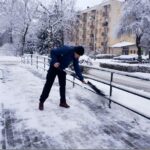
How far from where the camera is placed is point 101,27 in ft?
279

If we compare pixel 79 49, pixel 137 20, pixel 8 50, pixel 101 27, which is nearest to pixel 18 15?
pixel 8 50

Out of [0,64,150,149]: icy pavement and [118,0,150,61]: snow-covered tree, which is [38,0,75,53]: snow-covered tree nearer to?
[118,0,150,61]: snow-covered tree

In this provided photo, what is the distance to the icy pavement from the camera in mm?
4824

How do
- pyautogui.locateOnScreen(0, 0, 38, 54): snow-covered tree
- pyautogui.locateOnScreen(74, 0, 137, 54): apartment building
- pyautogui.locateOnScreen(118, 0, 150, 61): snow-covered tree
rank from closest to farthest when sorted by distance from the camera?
pyautogui.locateOnScreen(118, 0, 150, 61): snow-covered tree → pyautogui.locateOnScreen(0, 0, 38, 54): snow-covered tree → pyautogui.locateOnScreen(74, 0, 137, 54): apartment building

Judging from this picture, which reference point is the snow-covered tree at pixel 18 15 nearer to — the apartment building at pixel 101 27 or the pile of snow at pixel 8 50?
the pile of snow at pixel 8 50

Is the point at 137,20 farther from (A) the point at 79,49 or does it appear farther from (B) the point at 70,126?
(B) the point at 70,126

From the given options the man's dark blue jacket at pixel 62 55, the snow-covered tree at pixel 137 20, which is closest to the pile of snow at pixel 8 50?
the snow-covered tree at pixel 137 20

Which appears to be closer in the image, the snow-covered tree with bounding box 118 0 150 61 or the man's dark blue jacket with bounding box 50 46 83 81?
the man's dark blue jacket with bounding box 50 46 83 81

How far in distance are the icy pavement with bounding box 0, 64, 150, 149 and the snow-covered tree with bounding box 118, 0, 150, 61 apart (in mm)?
27867

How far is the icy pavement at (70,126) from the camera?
4.82m

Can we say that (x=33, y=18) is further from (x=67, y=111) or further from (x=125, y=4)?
(x=67, y=111)

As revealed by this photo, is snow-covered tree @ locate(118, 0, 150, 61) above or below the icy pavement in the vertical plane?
above

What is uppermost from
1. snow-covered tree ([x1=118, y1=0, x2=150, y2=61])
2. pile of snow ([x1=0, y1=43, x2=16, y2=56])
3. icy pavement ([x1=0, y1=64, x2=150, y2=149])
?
snow-covered tree ([x1=118, y1=0, x2=150, y2=61])

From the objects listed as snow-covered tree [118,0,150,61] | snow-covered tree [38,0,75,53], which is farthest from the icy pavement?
snow-covered tree [38,0,75,53]
